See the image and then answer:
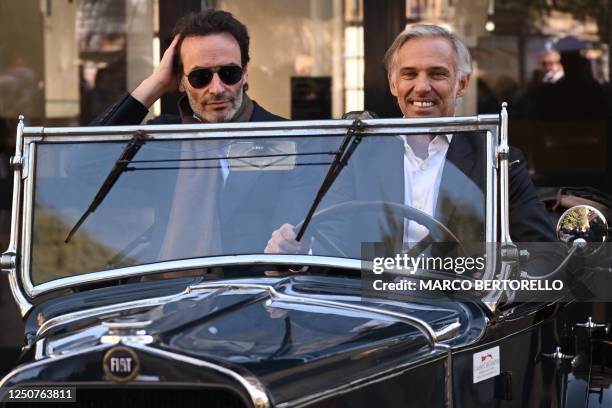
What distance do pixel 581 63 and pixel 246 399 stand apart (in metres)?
6.17

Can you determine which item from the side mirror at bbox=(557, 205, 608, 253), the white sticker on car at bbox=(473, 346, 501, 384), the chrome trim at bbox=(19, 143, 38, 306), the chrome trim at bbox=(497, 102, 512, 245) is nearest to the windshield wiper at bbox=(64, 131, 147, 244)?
the chrome trim at bbox=(19, 143, 38, 306)

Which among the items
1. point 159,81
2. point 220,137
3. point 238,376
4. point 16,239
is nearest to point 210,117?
point 159,81

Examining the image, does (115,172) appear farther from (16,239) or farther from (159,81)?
(159,81)

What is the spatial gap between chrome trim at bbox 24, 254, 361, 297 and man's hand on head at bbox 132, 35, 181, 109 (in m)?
0.99

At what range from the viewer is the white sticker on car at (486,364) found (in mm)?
3415

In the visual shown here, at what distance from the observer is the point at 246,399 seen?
2646mm

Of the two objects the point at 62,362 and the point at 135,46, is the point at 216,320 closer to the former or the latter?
the point at 62,362

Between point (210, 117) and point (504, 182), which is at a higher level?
point (210, 117)

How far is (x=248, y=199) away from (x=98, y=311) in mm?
622

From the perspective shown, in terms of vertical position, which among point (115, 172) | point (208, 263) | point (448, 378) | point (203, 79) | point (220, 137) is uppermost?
point (203, 79)

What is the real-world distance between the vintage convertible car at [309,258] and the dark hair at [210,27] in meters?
0.66

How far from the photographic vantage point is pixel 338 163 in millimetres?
3682

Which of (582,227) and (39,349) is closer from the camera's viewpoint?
(39,349)

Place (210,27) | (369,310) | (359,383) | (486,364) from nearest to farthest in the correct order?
(359,383) < (369,310) < (486,364) < (210,27)
